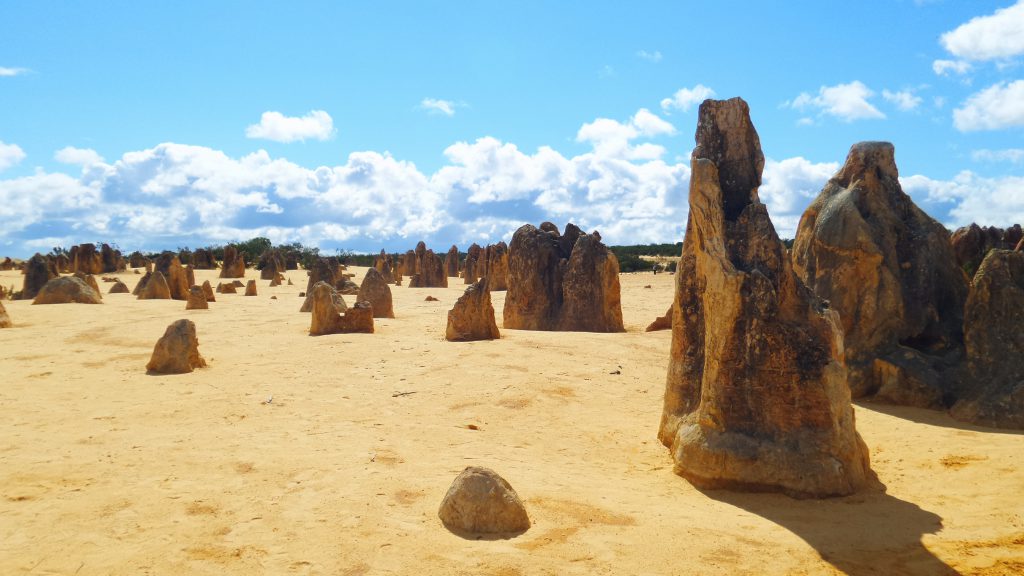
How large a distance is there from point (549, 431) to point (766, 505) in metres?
2.33

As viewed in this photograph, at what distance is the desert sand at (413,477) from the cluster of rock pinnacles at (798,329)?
0.77ft

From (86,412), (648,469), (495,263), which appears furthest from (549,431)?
(495,263)

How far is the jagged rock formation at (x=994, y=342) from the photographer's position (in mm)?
7176

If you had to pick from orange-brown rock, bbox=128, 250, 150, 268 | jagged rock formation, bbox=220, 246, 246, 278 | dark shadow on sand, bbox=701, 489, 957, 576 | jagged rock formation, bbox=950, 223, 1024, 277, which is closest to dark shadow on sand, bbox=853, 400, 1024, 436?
dark shadow on sand, bbox=701, 489, 957, 576

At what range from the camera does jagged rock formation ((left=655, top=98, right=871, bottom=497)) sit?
5117mm

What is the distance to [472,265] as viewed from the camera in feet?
115

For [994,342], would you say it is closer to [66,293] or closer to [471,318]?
[471,318]

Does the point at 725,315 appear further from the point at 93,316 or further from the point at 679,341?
the point at 93,316

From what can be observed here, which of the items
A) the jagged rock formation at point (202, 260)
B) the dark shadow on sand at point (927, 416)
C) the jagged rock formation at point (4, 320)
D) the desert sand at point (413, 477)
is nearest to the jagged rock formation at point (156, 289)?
the jagged rock formation at point (4, 320)

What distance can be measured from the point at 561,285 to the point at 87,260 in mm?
27900

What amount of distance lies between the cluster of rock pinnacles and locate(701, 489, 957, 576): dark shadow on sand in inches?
5.2

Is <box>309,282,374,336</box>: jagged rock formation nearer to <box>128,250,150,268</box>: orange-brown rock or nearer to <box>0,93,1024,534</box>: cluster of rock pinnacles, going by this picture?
<box>0,93,1024,534</box>: cluster of rock pinnacles

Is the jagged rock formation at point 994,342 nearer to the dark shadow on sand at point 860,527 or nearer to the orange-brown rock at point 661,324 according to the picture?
the dark shadow on sand at point 860,527

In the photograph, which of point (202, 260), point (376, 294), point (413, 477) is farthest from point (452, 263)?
point (413, 477)
